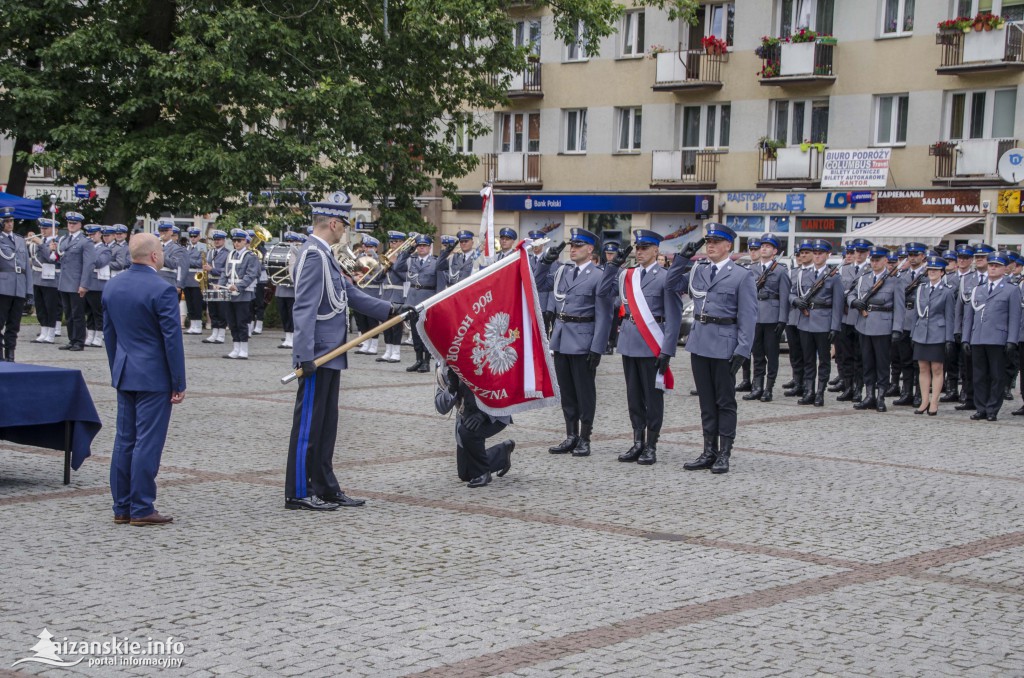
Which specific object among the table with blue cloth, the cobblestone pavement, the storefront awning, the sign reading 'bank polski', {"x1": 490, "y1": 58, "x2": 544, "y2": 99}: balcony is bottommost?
the cobblestone pavement

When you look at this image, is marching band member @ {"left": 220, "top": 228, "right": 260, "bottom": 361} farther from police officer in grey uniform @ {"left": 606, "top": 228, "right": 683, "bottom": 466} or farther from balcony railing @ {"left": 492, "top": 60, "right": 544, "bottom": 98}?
balcony railing @ {"left": 492, "top": 60, "right": 544, "bottom": 98}

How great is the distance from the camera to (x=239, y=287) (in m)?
22.0

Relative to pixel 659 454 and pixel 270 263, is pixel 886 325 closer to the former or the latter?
pixel 659 454

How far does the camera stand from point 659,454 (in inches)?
479

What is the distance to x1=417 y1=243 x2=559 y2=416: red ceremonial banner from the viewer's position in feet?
32.9

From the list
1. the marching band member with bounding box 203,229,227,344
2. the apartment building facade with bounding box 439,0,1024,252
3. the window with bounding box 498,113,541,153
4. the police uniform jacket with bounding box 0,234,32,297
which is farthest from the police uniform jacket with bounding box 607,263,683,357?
the window with bounding box 498,113,541,153

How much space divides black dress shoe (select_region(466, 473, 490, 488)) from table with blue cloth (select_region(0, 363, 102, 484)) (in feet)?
9.01

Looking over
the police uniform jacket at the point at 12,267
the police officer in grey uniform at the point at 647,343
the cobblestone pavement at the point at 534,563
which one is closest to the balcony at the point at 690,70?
the police uniform jacket at the point at 12,267

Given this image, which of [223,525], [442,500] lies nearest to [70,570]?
[223,525]

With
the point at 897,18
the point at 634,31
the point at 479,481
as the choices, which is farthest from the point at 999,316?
the point at 634,31

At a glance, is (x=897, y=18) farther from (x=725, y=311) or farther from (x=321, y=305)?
(x=321, y=305)

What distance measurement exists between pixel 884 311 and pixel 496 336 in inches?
328

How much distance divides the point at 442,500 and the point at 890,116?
29.5 metres

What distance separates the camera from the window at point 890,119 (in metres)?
35.9
